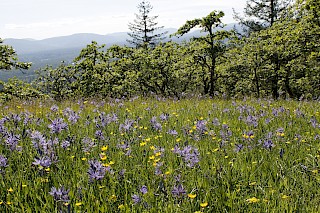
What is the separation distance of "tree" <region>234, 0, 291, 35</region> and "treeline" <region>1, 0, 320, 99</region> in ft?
45.3

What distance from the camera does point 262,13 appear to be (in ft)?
118

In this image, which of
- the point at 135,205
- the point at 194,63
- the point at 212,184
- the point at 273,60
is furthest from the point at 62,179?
the point at 273,60

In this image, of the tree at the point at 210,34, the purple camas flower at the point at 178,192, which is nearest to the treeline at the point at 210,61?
the tree at the point at 210,34

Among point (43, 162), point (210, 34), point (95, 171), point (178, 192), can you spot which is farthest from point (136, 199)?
point (210, 34)

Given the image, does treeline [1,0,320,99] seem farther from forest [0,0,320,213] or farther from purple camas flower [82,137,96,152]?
purple camas flower [82,137,96,152]

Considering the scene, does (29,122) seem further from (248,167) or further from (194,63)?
(194,63)

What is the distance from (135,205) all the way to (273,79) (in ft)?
63.6

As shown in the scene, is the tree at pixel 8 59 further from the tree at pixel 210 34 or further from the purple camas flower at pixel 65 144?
the purple camas flower at pixel 65 144

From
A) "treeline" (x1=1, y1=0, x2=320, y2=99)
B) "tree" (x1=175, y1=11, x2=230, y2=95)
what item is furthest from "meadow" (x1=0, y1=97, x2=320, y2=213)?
"tree" (x1=175, y1=11, x2=230, y2=95)

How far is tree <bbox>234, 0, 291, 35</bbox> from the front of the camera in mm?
34031

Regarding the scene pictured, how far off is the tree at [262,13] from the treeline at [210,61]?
45.3 ft

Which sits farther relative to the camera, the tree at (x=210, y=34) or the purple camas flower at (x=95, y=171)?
the tree at (x=210, y=34)

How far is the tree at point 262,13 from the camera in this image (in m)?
34.0

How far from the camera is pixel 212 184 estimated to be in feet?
9.25
